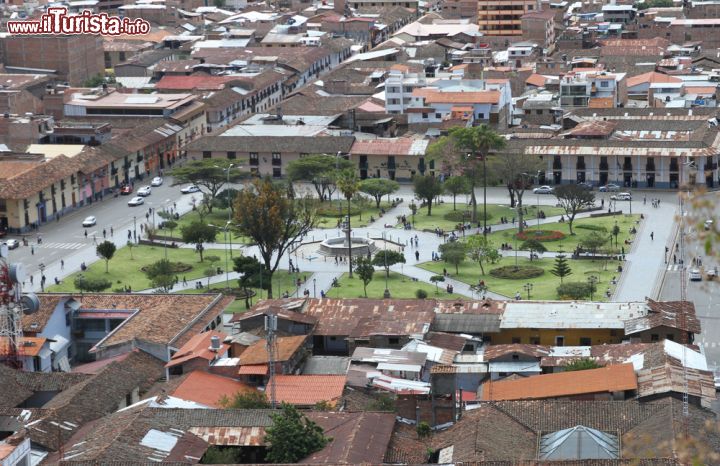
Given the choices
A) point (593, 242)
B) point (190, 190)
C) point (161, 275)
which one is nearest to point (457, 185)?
point (593, 242)

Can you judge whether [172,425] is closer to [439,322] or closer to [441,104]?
[439,322]

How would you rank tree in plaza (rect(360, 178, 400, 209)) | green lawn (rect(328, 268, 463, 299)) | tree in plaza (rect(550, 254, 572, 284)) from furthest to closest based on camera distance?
tree in plaza (rect(360, 178, 400, 209))
tree in plaza (rect(550, 254, 572, 284))
green lawn (rect(328, 268, 463, 299))

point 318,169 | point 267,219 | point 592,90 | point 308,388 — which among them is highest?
point 592,90

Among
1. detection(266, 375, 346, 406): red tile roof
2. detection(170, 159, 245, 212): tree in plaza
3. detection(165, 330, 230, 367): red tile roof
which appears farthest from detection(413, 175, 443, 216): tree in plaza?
detection(266, 375, 346, 406): red tile roof

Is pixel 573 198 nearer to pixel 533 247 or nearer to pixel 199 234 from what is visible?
pixel 533 247

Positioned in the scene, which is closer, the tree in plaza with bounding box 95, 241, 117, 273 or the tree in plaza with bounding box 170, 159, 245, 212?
the tree in plaza with bounding box 95, 241, 117, 273

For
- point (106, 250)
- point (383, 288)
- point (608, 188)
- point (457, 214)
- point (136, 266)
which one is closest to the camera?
point (383, 288)

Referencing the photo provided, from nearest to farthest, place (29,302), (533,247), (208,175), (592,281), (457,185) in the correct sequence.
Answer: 1. (29,302)
2. (592,281)
3. (533,247)
4. (457,185)
5. (208,175)

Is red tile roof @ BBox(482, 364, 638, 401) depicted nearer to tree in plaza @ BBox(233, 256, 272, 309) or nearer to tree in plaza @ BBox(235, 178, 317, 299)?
tree in plaza @ BBox(235, 178, 317, 299)
